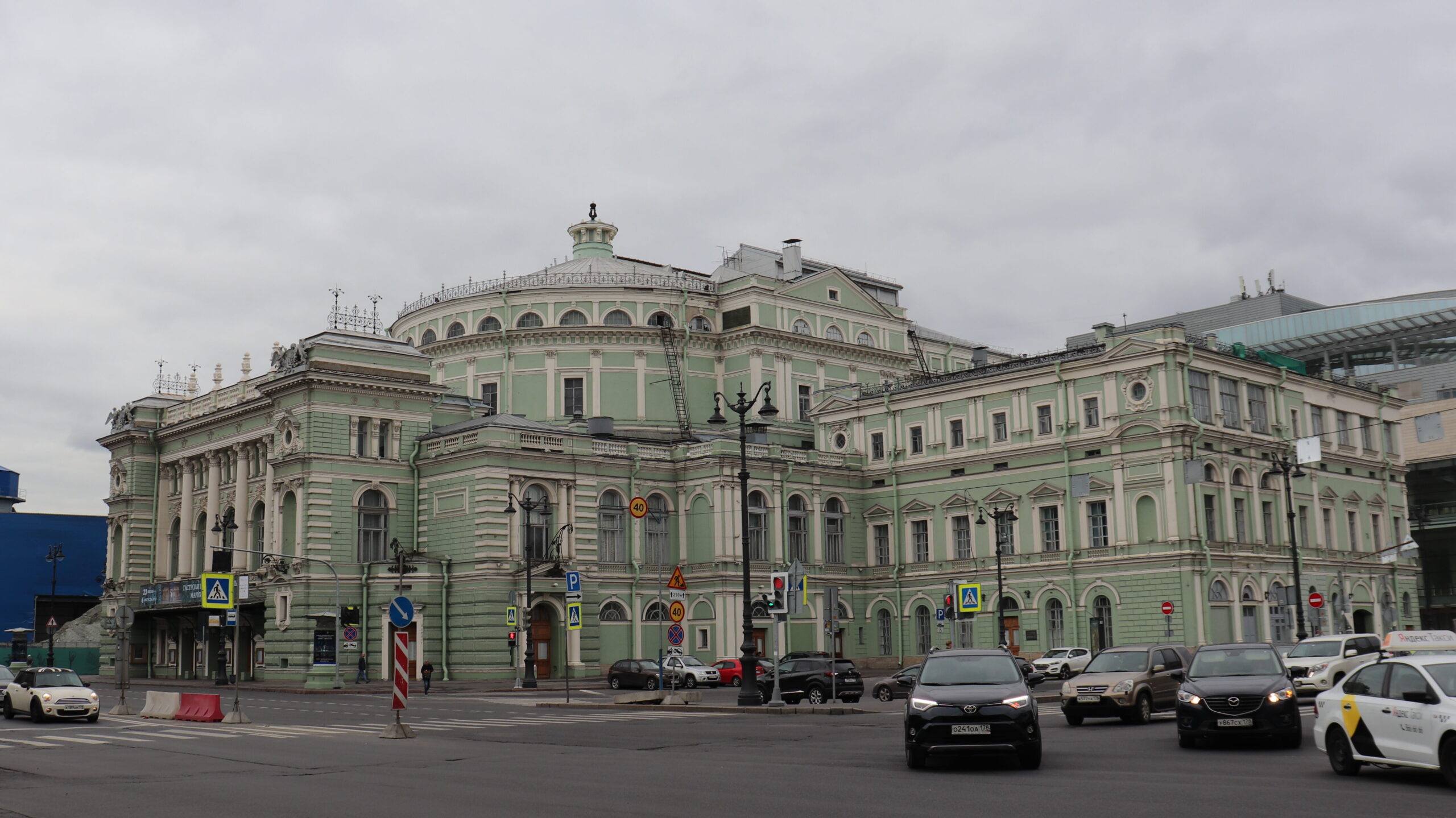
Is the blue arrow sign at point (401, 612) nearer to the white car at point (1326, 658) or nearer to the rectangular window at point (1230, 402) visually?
the white car at point (1326, 658)

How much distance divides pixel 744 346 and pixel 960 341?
892 inches

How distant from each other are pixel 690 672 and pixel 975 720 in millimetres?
37335

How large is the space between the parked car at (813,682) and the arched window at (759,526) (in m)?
24.7

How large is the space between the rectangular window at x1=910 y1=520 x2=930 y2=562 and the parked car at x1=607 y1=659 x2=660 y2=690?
19.1 meters

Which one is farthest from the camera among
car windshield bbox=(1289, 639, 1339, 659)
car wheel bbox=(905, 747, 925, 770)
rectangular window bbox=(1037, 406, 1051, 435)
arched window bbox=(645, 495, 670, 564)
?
arched window bbox=(645, 495, 670, 564)

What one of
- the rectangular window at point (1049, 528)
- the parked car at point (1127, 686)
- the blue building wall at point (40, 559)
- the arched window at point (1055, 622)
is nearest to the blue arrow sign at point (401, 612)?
the parked car at point (1127, 686)

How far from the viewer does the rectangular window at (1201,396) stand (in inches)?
2435

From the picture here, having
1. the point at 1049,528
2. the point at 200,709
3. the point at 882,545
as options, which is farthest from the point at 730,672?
the point at 200,709

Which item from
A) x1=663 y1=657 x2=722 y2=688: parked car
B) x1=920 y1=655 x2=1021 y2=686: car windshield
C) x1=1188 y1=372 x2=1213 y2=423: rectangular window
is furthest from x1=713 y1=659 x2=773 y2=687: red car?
x1=920 y1=655 x2=1021 y2=686: car windshield

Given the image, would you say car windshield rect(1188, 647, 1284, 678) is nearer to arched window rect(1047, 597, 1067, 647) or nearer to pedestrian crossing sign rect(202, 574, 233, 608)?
pedestrian crossing sign rect(202, 574, 233, 608)

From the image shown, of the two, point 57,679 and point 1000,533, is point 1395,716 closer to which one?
point 57,679

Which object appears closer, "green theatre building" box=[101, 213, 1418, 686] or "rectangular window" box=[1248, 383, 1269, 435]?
"green theatre building" box=[101, 213, 1418, 686]

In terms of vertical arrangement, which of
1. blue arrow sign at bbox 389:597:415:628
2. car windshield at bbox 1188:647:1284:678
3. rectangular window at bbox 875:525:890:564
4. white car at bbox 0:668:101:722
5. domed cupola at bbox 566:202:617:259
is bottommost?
white car at bbox 0:668:101:722

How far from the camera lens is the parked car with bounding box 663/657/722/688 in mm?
54969
